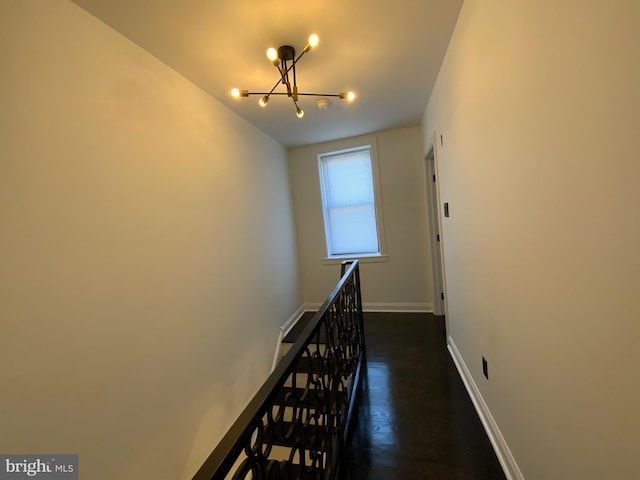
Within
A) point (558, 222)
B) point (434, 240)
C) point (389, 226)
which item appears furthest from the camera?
point (389, 226)

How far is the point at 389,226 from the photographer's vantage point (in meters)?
3.82

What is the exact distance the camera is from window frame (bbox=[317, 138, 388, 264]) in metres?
3.77

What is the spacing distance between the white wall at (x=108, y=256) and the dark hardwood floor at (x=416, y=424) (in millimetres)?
1167

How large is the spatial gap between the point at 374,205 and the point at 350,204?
38 centimetres

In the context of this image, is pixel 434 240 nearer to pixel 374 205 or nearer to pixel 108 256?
pixel 374 205

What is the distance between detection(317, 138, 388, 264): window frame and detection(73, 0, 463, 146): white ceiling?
1137 mm

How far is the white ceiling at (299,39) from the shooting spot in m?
1.44

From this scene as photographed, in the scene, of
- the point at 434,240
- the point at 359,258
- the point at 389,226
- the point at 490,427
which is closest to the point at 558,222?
the point at 490,427

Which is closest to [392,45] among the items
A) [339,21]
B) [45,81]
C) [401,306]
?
[339,21]

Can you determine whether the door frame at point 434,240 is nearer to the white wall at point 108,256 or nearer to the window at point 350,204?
the window at point 350,204

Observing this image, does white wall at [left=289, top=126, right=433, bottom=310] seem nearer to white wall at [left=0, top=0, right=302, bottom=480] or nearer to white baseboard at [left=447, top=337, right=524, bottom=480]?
white baseboard at [left=447, top=337, right=524, bottom=480]

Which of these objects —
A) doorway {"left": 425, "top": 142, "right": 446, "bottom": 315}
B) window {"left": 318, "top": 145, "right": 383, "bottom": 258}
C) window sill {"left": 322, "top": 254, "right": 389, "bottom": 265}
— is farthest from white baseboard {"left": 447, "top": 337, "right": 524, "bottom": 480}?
window {"left": 318, "top": 145, "right": 383, "bottom": 258}

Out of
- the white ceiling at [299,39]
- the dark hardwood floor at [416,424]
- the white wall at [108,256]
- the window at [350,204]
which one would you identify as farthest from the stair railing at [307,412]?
the white ceiling at [299,39]

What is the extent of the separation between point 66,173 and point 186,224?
78cm
